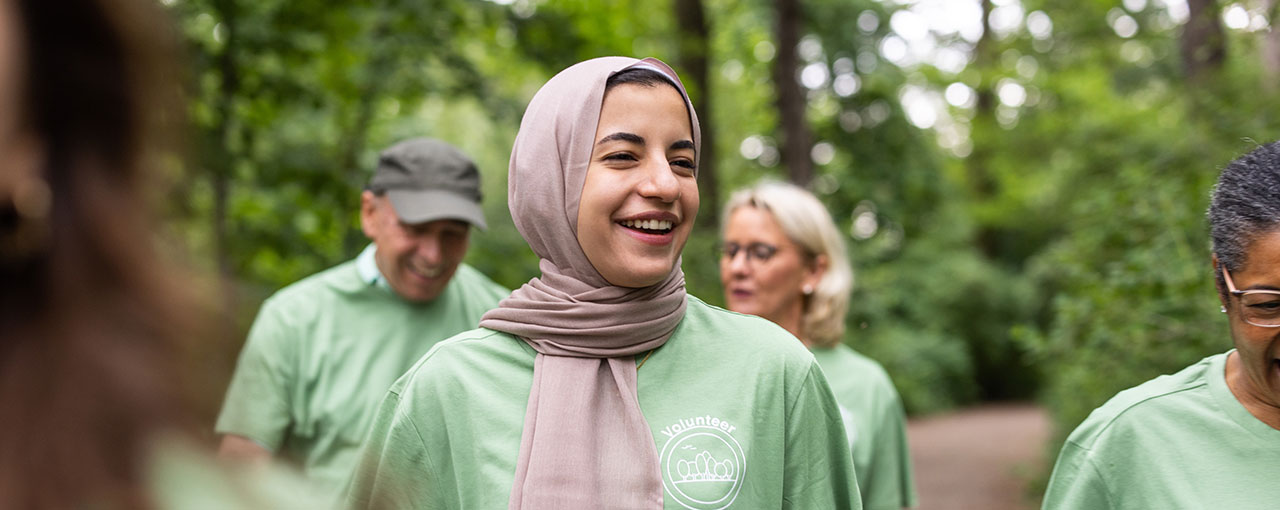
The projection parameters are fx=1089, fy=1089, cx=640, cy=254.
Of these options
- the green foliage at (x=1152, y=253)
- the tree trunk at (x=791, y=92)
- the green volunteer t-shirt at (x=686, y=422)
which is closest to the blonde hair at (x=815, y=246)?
the green volunteer t-shirt at (x=686, y=422)

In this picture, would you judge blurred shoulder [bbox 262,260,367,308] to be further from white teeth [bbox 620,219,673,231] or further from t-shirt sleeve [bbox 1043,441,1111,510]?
t-shirt sleeve [bbox 1043,441,1111,510]

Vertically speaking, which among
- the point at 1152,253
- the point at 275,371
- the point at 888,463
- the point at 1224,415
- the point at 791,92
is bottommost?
the point at 888,463

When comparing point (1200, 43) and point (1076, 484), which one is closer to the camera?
point (1076, 484)

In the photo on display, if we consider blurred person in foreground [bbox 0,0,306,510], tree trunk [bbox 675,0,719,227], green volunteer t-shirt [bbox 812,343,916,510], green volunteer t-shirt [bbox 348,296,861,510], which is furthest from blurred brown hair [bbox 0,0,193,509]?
tree trunk [bbox 675,0,719,227]

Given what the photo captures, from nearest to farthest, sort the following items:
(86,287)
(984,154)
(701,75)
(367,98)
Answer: (86,287), (367,98), (701,75), (984,154)

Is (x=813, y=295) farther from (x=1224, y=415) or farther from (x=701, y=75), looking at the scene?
(x=701, y=75)

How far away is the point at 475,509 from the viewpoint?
2287 millimetres

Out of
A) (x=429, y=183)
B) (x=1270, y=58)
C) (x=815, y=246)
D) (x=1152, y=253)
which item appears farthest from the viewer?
(x=1270, y=58)

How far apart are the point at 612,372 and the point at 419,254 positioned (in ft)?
6.70

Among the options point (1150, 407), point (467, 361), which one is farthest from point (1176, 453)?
point (467, 361)

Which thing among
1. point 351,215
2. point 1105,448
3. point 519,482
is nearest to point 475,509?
point 519,482

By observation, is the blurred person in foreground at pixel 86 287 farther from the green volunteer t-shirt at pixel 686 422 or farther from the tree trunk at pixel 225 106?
the tree trunk at pixel 225 106

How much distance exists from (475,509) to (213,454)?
1498 millimetres

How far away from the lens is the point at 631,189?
2.43 meters
